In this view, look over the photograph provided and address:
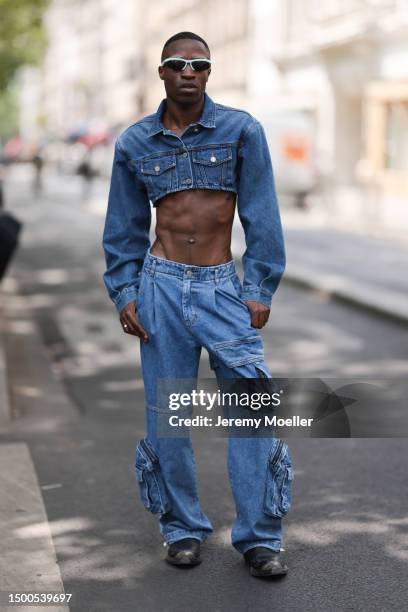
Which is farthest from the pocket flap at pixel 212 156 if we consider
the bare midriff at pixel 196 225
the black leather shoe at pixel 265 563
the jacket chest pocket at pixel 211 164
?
the black leather shoe at pixel 265 563

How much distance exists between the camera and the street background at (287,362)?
408cm

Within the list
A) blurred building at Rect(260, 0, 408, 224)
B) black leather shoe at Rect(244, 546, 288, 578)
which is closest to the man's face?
black leather shoe at Rect(244, 546, 288, 578)

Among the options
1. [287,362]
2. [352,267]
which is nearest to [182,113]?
[287,362]

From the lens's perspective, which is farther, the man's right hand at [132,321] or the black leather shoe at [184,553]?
the black leather shoe at [184,553]

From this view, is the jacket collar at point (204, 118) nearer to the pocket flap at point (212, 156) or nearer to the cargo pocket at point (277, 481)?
the pocket flap at point (212, 156)

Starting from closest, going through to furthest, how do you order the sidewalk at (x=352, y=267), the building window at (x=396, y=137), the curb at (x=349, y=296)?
the curb at (x=349, y=296), the sidewalk at (x=352, y=267), the building window at (x=396, y=137)

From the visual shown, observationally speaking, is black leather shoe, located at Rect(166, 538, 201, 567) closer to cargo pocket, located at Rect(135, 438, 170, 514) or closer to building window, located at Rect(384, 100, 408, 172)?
cargo pocket, located at Rect(135, 438, 170, 514)

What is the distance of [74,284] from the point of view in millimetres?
13883

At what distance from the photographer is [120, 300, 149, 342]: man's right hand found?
158 inches

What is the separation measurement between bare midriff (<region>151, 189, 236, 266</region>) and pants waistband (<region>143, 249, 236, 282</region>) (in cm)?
2

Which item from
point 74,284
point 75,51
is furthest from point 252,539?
point 75,51

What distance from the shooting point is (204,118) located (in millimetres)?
3869

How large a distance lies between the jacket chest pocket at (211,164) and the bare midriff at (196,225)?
5cm

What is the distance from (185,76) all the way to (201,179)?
0.36 meters
